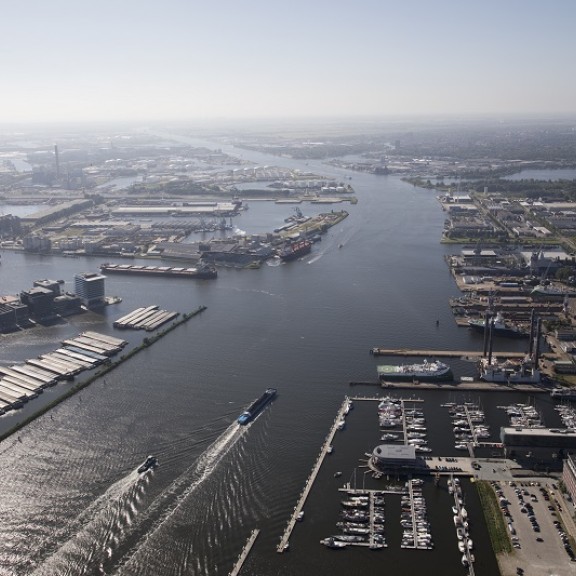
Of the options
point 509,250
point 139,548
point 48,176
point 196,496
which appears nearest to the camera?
point 139,548

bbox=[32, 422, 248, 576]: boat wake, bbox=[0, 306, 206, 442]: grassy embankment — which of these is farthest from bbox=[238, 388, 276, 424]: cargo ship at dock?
bbox=[0, 306, 206, 442]: grassy embankment

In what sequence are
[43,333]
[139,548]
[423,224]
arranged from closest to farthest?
[139,548], [43,333], [423,224]

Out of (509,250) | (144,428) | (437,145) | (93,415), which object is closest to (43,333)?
(93,415)

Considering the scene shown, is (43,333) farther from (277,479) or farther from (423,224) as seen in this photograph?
(423,224)

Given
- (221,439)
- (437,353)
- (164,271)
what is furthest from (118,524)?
(164,271)

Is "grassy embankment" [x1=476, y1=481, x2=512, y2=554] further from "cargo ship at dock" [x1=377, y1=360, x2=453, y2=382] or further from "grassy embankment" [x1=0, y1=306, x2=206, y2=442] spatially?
"grassy embankment" [x1=0, y1=306, x2=206, y2=442]
